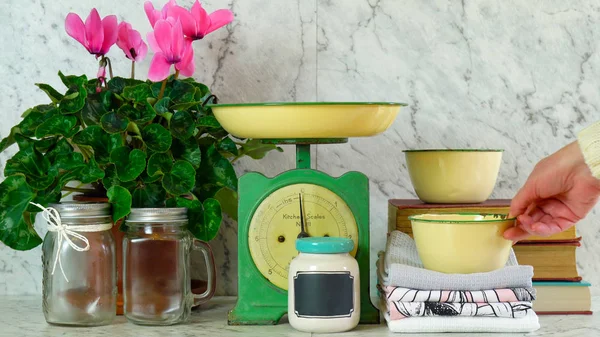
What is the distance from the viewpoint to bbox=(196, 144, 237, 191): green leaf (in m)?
1.56

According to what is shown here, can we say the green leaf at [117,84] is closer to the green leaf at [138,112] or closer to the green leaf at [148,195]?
the green leaf at [138,112]

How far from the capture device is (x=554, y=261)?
1.56 m

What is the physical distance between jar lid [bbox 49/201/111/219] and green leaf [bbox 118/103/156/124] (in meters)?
0.18

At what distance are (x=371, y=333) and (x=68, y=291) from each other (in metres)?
0.56

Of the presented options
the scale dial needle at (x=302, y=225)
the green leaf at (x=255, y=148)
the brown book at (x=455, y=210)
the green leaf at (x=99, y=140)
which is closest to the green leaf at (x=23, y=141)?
the green leaf at (x=99, y=140)

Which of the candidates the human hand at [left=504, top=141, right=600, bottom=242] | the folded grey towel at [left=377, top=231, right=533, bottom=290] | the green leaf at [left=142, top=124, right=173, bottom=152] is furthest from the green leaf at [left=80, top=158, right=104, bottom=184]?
the human hand at [left=504, top=141, right=600, bottom=242]

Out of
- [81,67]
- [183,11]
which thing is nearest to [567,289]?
[183,11]

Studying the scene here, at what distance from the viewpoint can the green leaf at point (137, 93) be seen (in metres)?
1.52

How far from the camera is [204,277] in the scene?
71.1 inches

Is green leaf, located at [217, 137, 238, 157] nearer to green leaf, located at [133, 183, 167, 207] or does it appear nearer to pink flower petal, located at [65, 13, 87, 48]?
green leaf, located at [133, 183, 167, 207]

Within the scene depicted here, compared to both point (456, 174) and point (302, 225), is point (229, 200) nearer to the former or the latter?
point (302, 225)

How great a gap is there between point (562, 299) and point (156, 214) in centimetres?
81

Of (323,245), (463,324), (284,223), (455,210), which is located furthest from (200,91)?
(463,324)

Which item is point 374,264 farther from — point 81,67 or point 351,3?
point 81,67
